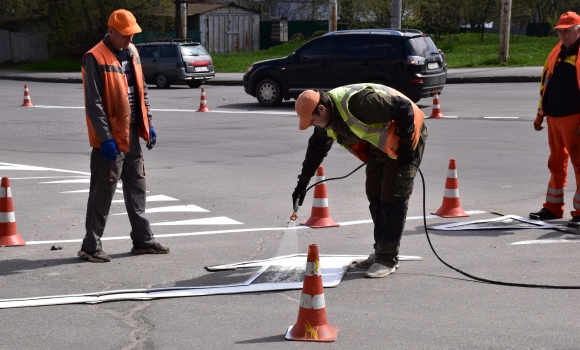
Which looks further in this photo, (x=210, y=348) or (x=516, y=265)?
(x=516, y=265)

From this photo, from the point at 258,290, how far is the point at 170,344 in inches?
45.0

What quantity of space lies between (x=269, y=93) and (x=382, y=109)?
610 inches

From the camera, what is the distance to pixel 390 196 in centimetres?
603

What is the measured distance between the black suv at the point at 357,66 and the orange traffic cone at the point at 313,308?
47.6ft

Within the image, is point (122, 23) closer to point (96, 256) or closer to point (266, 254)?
point (96, 256)

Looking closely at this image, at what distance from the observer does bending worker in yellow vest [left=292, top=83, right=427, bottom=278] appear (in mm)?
5617

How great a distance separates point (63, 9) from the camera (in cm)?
4494

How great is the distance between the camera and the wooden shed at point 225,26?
2066 inches

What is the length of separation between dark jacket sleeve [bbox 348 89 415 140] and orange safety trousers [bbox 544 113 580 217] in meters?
2.81

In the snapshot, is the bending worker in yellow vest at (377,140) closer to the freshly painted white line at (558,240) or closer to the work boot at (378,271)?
the work boot at (378,271)

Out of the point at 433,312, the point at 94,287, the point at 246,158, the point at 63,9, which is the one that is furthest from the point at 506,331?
the point at 63,9

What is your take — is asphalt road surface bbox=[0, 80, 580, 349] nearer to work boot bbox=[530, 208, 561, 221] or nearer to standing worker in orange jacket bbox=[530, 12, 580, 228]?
work boot bbox=[530, 208, 561, 221]

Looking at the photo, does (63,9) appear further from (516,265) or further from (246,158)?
(516,265)

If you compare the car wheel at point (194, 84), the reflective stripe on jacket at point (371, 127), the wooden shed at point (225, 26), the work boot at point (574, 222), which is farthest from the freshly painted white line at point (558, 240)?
the wooden shed at point (225, 26)
